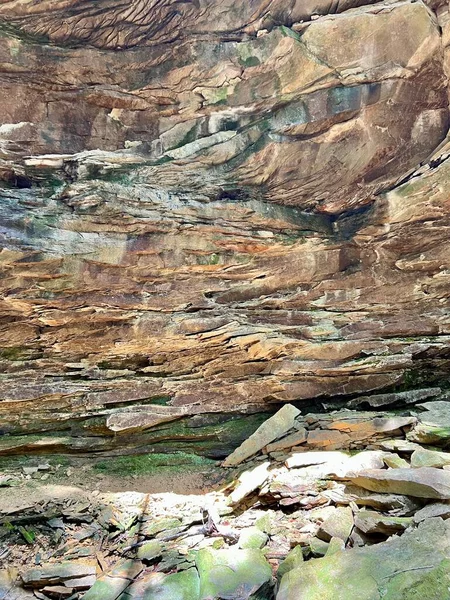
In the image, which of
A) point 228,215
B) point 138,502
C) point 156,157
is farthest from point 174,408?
point 156,157

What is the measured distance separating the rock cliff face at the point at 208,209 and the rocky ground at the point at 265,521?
1.26 m

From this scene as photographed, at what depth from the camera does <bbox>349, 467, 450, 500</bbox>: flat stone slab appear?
18.2ft

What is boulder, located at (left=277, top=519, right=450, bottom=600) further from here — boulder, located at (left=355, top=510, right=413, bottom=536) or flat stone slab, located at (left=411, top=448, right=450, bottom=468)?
Answer: flat stone slab, located at (left=411, top=448, right=450, bottom=468)

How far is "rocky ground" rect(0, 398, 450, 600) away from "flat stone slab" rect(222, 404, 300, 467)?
0.02 m

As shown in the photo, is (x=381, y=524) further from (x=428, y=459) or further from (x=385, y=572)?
(x=428, y=459)

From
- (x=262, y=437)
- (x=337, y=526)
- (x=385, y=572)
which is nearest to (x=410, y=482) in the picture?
(x=337, y=526)


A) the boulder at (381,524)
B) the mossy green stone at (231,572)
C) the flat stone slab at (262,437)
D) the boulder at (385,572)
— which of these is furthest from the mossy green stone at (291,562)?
the flat stone slab at (262,437)

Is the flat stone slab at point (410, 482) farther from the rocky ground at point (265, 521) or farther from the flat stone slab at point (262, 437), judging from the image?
the flat stone slab at point (262, 437)

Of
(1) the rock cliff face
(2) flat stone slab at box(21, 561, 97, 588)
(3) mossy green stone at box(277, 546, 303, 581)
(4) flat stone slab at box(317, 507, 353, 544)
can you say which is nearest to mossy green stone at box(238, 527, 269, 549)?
(3) mossy green stone at box(277, 546, 303, 581)

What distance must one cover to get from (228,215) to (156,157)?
196 centimetres

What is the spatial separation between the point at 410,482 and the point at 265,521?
7.32 feet

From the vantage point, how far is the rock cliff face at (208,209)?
8156mm

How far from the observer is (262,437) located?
9141mm

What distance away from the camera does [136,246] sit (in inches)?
338
